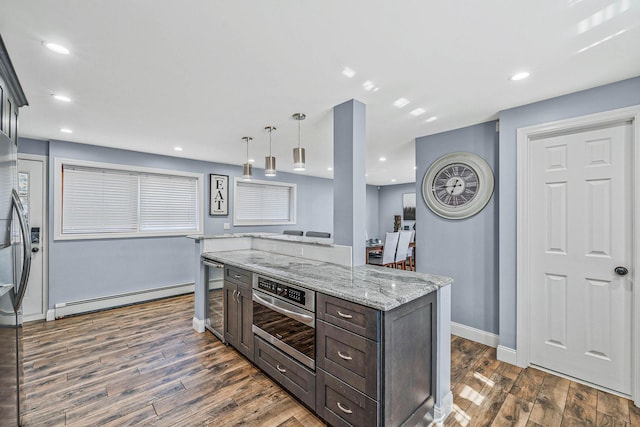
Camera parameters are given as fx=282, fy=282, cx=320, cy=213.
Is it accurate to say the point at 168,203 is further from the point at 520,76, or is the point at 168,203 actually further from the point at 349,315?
the point at 520,76

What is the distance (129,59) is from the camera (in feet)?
5.99

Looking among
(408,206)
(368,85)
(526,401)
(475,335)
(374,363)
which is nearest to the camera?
(374,363)

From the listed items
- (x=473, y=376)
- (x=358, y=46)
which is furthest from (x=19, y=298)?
(x=473, y=376)

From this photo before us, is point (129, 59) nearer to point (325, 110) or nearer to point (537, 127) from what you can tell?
point (325, 110)

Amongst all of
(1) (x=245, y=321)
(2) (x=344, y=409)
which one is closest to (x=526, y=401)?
(2) (x=344, y=409)

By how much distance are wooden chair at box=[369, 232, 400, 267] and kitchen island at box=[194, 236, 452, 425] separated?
10.5ft

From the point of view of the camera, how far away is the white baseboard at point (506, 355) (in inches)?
102

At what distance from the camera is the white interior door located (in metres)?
2.13

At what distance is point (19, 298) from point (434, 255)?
11.8 ft

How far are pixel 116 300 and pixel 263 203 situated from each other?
302 centimetres

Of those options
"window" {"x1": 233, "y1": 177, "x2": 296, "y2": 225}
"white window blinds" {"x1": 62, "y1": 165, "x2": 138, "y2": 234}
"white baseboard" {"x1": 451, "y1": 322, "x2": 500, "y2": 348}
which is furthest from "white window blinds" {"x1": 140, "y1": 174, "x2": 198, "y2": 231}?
"white baseboard" {"x1": 451, "y1": 322, "x2": 500, "y2": 348}

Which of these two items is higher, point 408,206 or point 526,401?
point 408,206

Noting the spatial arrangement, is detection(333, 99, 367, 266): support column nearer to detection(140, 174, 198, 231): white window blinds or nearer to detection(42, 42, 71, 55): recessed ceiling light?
detection(42, 42, 71, 55): recessed ceiling light

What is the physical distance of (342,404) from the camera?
1.67 meters
